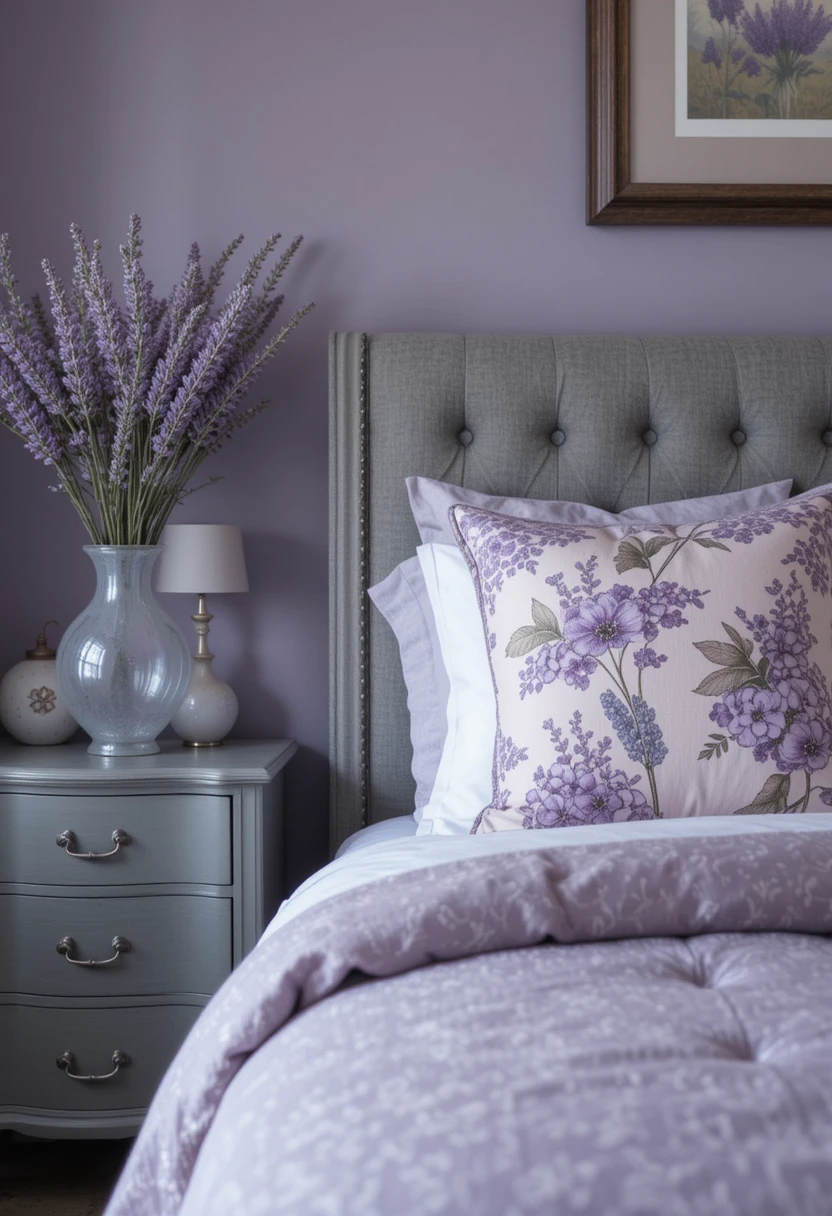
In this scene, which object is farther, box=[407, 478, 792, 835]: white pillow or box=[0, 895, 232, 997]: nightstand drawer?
box=[0, 895, 232, 997]: nightstand drawer

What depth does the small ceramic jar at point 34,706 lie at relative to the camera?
187 centimetres

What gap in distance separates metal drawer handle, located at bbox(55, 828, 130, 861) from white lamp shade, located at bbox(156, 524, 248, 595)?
0.44 metres

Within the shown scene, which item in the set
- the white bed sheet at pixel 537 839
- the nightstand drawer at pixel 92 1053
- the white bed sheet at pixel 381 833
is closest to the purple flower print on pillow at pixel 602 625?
the white bed sheet at pixel 537 839

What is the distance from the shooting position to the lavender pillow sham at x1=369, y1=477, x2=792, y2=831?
5.71 ft

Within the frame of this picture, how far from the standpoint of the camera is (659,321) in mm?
A: 2061

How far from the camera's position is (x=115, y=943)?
164 centimetres

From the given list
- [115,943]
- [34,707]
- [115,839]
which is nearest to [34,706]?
[34,707]

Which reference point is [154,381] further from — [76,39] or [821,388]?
[821,388]

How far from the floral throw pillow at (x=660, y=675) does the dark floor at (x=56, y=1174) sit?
923 mm

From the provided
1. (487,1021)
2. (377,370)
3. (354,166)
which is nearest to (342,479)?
(377,370)

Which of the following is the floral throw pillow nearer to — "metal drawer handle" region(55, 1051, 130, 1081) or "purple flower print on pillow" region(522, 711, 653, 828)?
"purple flower print on pillow" region(522, 711, 653, 828)

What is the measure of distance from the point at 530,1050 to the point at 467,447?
4.49ft

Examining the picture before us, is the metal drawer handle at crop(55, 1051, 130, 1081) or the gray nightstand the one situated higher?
the gray nightstand

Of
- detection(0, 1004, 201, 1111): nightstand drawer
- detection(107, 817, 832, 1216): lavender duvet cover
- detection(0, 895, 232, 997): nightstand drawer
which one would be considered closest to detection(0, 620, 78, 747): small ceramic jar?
detection(0, 895, 232, 997): nightstand drawer
